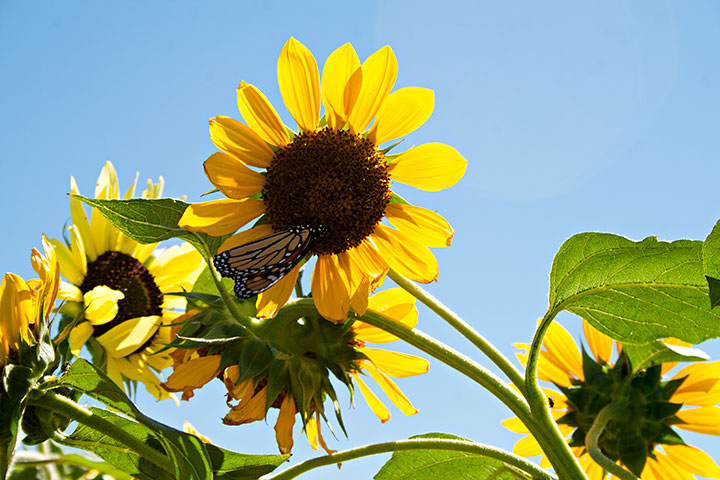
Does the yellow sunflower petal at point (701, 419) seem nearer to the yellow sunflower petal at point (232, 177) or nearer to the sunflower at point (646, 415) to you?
the sunflower at point (646, 415)

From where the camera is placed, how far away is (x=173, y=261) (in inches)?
96.4

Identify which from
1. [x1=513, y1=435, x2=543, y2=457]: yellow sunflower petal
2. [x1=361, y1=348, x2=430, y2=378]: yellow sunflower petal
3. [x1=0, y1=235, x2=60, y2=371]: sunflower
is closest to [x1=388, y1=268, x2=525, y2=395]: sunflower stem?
[x1=361, y1=348, x2=430, y2=378]: yellow sunflower petal

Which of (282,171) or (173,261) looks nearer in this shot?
(282,171)

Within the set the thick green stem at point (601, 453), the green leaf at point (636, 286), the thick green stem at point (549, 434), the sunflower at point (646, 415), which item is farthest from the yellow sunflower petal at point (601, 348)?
the thick green stem at point (549, 434)

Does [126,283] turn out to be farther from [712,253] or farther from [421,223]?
[712,253]

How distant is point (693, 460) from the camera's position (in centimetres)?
207

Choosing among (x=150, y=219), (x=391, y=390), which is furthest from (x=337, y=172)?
(x=391, y=390)

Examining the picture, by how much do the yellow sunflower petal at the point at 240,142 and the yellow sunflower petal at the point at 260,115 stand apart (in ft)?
0.05

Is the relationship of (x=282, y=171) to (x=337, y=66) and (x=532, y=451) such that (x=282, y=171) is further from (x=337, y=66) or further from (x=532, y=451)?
(x=532, y=451)

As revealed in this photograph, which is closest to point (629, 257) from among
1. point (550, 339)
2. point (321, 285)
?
point (321, 285)

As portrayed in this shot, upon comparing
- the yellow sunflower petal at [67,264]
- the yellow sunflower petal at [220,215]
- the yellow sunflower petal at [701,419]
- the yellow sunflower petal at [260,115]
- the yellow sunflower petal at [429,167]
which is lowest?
the yellow sunflower petal at [701,419]

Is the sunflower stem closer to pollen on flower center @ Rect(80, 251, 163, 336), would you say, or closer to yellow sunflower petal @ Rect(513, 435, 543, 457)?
yellow sunflower petal @ Rect(513, 435, 543, 457)

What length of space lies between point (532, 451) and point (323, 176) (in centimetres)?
110

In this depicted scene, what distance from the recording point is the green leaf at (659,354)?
4.91 ft
